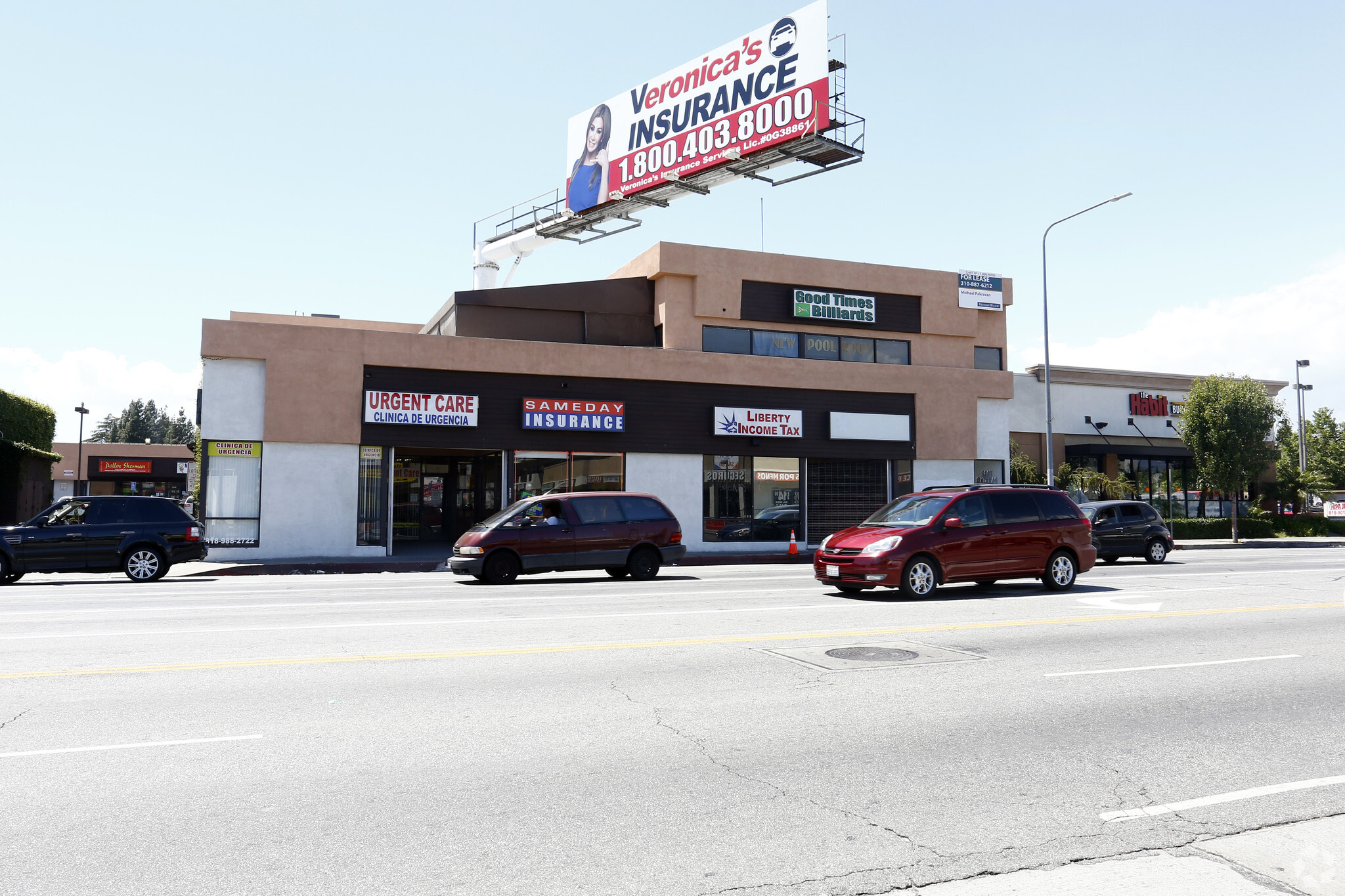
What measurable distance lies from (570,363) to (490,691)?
2048cm

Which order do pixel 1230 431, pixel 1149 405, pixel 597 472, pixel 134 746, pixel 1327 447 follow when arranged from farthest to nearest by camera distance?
pixel 1327 447
pixel 1149 405
pixel 1230 431
pixel 597 472
pixel 134 746

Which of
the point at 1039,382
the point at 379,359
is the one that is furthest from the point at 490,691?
the point at 1039,382

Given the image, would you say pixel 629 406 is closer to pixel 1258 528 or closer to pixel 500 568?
pixel 500 568

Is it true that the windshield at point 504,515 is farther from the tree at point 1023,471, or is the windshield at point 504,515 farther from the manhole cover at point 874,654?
the tree at point 1023,471

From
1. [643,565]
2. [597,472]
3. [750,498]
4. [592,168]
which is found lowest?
[643,565]

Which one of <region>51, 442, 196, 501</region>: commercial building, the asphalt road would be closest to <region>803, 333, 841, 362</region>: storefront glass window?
the asphalt road

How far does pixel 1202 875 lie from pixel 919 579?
10.5m

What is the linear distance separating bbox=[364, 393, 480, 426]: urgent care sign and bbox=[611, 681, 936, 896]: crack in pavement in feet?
66.6

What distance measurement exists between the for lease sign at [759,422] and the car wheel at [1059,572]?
13986 mm

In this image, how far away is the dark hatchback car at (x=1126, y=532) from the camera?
81.6 feet

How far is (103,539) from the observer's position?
19234 mm

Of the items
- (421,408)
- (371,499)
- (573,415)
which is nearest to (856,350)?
(573,415)

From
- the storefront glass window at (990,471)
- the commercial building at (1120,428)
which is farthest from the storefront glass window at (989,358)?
the commercial building at (1120,428)

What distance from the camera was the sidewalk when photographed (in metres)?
Answer: 3.98
